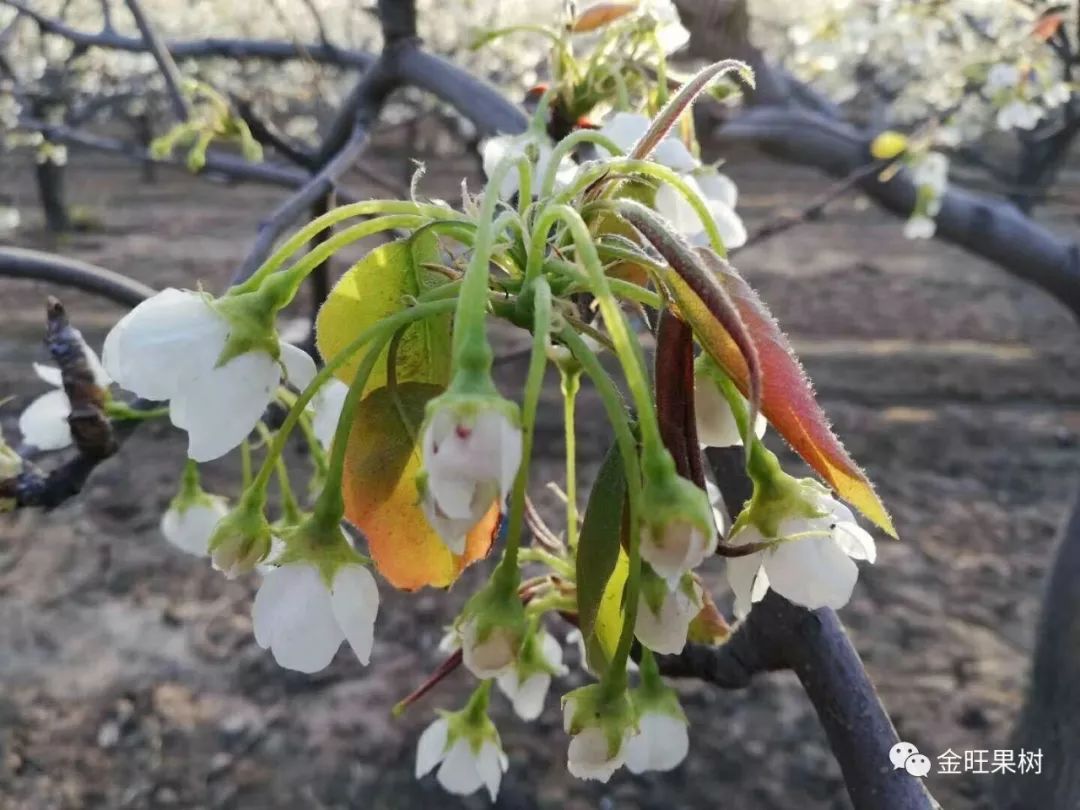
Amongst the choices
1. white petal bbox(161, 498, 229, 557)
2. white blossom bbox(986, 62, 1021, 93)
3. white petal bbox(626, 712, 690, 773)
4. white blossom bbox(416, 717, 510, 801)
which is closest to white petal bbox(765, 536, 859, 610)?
white petal bbox(626, 712, 690, 773)

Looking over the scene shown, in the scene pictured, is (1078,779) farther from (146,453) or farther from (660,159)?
(146,453)

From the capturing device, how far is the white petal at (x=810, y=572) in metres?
0.48

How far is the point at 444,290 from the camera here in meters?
0.47

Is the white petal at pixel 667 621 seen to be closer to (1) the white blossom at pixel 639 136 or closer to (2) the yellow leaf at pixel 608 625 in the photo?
(2) the yellow leaf at pixel 608 625

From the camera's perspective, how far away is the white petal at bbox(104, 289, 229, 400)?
0.49m

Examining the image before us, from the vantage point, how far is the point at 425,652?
2477 mm

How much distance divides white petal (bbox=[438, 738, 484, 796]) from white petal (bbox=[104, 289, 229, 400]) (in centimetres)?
53

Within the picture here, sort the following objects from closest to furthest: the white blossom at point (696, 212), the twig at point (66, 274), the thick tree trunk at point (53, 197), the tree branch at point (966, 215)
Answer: the white blossom at point (696, 212)
the twig at point (66, 274)
the tree branch at point (966, 215)
the thick tree trunk at point (53, 197)

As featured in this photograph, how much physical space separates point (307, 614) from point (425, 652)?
2.06 metres

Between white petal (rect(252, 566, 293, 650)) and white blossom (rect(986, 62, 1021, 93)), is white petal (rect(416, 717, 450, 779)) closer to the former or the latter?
white petal (rect(252, 566, 293, 650))

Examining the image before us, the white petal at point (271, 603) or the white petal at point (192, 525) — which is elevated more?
the white petal at point (271, 603)

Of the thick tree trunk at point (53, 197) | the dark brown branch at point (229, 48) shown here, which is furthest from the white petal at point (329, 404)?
the thick tree trunk at point (53, 197)

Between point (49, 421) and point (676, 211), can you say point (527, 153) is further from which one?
point (49, 421)

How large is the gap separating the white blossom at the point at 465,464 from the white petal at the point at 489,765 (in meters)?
0.58
